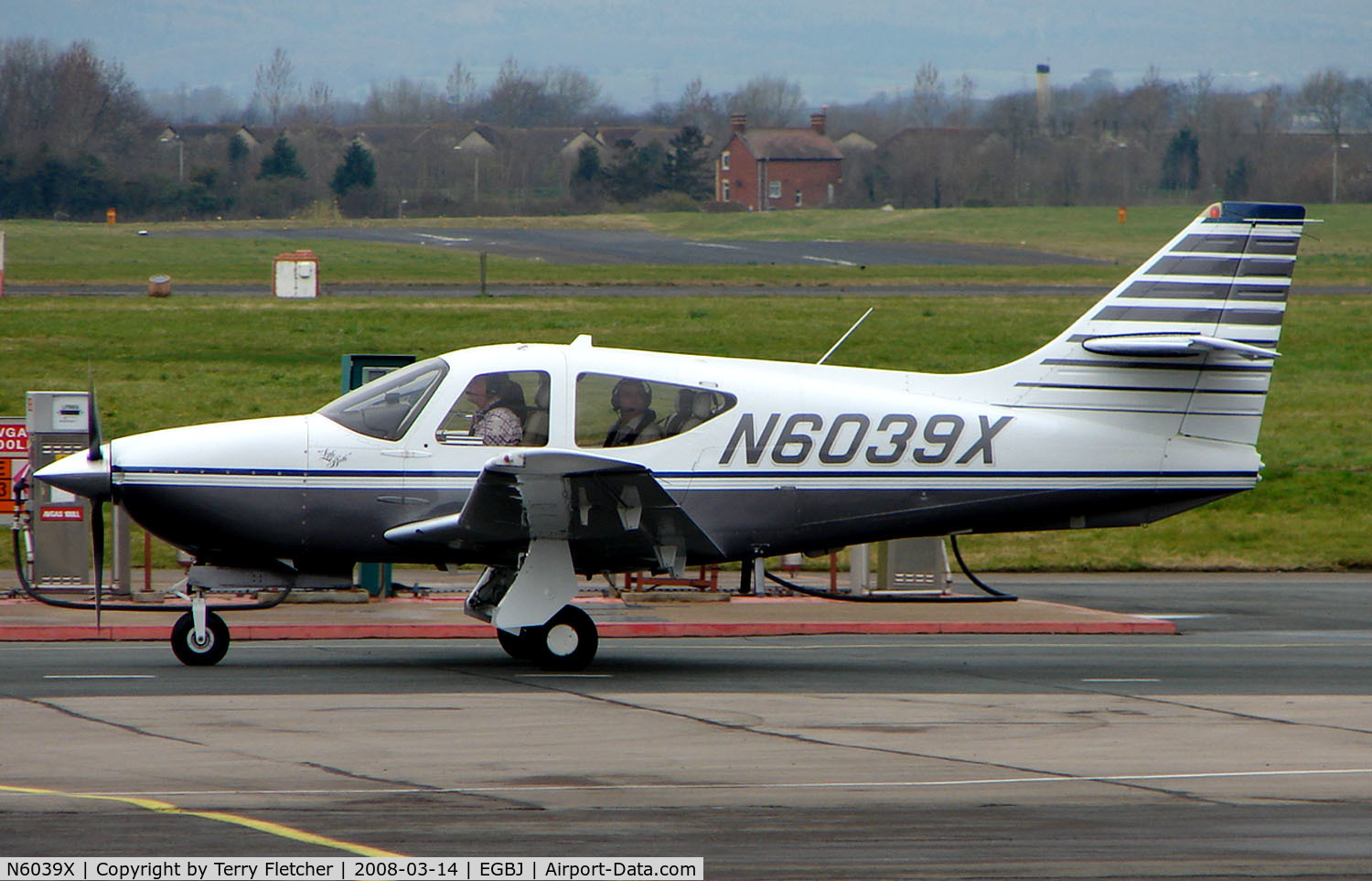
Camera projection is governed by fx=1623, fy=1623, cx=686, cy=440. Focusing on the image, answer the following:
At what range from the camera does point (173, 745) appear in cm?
888

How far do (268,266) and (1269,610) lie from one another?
4281cm

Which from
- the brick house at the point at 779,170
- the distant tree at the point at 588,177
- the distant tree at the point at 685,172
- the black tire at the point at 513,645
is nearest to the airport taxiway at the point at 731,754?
the black tire at the point at 513,645

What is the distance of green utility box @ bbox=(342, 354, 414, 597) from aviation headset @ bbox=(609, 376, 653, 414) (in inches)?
178

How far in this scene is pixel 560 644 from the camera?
459 inches

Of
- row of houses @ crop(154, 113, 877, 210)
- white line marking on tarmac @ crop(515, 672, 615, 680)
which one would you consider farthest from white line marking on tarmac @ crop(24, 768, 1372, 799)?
row of houses @ crop(154, 113, 877, 210)

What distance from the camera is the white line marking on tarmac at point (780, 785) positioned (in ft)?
25.5

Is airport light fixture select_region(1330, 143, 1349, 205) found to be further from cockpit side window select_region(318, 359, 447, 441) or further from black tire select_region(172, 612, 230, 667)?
black tire select_region(172, 612, 230, 667)

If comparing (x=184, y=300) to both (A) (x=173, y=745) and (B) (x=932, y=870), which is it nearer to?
(A) (x=173, y=745)

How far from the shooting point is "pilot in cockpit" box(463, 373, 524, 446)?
37.5 feet

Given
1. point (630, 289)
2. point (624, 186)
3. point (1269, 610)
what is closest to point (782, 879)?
point (1269, 610)

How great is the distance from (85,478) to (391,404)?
213cm

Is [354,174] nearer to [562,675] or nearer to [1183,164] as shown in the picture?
[1183,164]

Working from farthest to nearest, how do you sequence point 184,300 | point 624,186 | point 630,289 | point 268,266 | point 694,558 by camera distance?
point 624,186 < point 268,266 < point 630,289 < point 184,300 < point 694,558

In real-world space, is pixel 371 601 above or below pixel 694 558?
below
